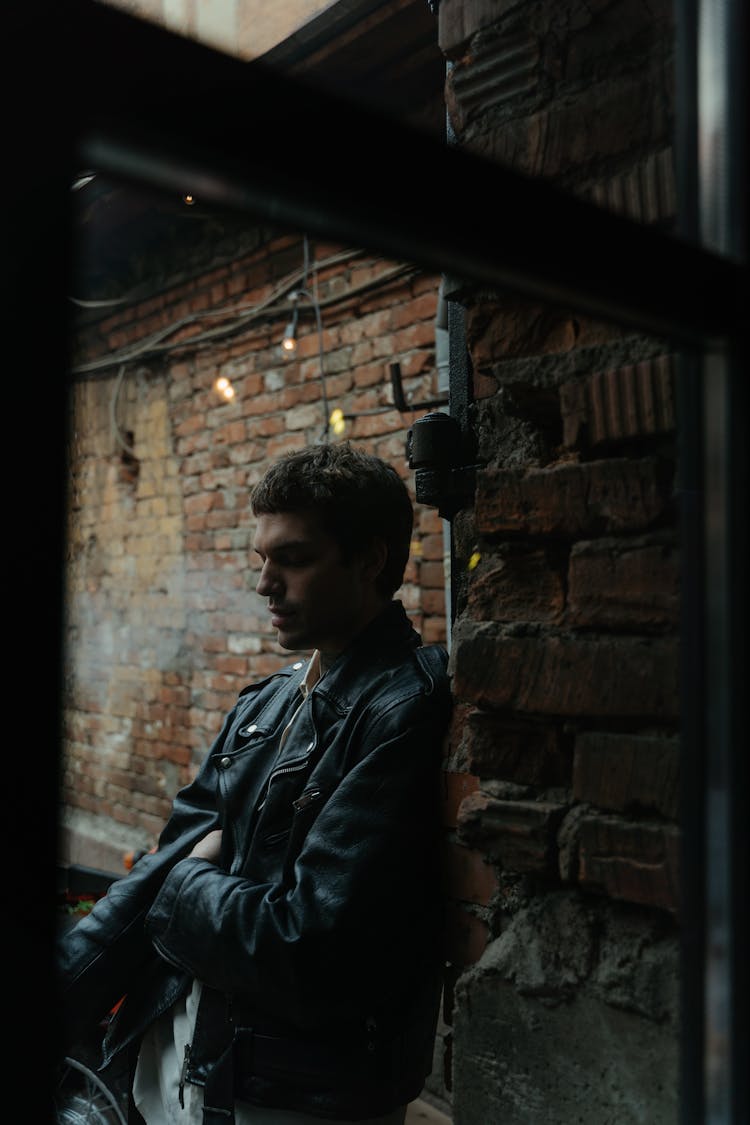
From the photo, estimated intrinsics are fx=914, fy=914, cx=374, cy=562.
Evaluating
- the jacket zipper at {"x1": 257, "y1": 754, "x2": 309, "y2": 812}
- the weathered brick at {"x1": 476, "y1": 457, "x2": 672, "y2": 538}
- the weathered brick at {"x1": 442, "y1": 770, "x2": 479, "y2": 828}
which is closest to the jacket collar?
the jacket zipper at {"x1": 257, "y1": 754, "x2": 309, "y2": 812}

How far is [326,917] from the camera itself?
1.27m

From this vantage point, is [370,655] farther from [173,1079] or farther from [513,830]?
[173,1079]

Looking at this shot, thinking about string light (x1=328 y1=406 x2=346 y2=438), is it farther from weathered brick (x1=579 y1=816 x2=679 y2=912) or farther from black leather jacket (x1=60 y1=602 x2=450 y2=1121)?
weathered brick (x1=579 y1=816 x2=679 y2=912)

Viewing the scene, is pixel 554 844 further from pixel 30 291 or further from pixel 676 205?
pixel 30 291

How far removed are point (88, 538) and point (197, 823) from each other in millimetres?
3419

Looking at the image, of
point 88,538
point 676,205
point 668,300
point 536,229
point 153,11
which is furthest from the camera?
point 88,538

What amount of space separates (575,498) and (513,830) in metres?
0.42

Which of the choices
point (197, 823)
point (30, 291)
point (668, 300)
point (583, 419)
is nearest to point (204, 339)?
point (197, 823)

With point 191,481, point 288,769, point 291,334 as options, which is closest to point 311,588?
point 288,769

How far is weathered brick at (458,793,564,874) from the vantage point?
1095mm

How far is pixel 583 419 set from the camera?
3.52 ft

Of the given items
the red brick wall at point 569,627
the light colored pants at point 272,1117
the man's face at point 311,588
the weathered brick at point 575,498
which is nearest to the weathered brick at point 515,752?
the red brick wall at point 569,627

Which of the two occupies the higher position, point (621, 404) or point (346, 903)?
point (621, 404)

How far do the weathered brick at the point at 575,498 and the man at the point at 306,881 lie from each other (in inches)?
15.0
